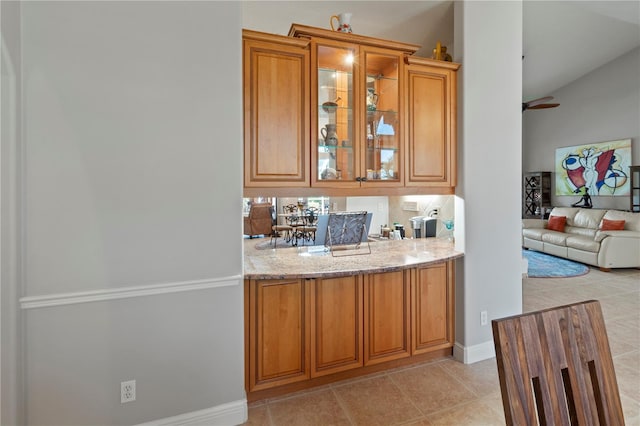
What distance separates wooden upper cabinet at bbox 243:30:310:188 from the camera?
2.00 meters

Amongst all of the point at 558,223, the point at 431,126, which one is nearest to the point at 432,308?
the point at 431,126

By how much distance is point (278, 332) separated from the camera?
2.10m

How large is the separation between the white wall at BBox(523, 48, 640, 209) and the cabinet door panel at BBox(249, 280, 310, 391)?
25.1 ft

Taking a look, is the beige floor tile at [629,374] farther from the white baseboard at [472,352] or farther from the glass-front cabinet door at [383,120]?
the glass-front cabinet door at [383,120]

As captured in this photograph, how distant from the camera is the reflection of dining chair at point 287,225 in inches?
136

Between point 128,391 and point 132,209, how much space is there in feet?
3.23

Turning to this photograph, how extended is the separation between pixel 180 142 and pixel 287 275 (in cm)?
101

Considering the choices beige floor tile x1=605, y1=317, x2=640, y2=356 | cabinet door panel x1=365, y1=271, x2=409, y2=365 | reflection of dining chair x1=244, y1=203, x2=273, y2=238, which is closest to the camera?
cabinet door panel x1=365, y1=271, x2=409, y2=365

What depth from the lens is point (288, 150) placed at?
2.11 meters

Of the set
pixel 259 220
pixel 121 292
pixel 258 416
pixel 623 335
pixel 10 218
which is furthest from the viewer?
pixel 259 220

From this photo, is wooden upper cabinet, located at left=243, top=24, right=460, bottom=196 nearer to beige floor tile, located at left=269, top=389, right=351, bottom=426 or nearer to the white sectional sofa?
beige floor tile, located at left=269, top=389, right=351, bottom=426

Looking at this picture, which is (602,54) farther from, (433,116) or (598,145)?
(433,116)

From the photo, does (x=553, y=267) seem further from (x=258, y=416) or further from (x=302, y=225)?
(x=258, y=416)

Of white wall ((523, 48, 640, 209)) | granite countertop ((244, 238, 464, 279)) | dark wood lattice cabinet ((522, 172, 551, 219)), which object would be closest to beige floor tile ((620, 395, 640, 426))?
granite countertop ((244, 238, 464, 279))
